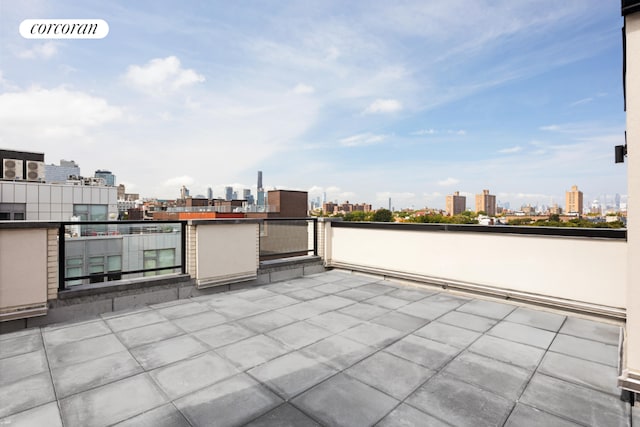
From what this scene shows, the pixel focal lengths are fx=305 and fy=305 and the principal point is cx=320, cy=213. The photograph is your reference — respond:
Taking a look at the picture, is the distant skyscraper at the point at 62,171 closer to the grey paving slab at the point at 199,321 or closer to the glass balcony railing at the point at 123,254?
the glass balcony railing at the point at 123,254

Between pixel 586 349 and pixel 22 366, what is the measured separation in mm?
6056

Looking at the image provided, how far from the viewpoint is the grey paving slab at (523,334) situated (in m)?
3.74

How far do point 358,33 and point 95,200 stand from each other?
121 ft

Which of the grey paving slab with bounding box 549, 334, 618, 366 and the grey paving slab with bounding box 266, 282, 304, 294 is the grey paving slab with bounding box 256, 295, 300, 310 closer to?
the grey paving slab with bounding box 266, 282, 304, 294

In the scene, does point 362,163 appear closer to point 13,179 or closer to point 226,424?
point 13,179

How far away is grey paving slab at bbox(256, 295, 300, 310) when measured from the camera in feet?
16.9

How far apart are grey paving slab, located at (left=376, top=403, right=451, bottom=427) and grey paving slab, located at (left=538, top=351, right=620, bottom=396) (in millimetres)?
1568

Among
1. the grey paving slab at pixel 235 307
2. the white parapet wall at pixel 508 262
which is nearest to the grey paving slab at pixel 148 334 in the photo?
the grey paving slab at pixel 235 307

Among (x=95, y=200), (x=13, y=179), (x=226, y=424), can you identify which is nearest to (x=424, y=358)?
(x=226, y=424)

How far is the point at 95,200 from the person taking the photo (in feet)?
114

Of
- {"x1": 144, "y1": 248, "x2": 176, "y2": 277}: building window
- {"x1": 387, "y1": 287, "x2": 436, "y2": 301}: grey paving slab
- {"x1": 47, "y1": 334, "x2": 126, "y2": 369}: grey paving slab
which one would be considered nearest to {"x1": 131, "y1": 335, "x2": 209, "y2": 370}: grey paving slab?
{"x1": 47, "y1": 334, "x2": 126, "y2": 369}: grey paving slab

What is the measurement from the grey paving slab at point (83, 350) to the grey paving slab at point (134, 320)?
1.30 feet

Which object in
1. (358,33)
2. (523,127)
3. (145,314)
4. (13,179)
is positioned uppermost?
(523,127)

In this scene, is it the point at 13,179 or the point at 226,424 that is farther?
the point at 13,179
